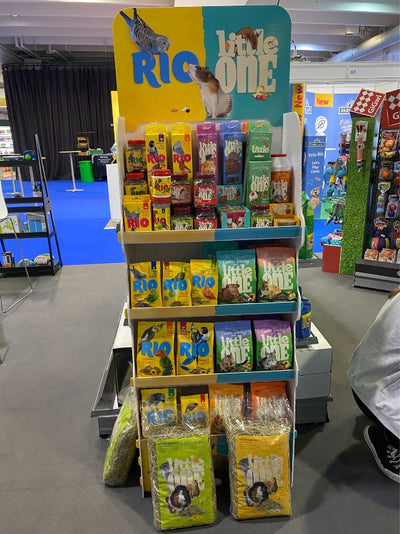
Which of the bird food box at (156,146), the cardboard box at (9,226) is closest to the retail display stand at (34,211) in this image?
the cardboard box at (9,226)

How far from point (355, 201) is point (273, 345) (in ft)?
11.2

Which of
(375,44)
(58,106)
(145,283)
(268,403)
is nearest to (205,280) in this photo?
(145,283)

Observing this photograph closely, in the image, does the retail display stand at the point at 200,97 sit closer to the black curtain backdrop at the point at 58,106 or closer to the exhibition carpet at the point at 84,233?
the exhibition carpet at the point at 84,233

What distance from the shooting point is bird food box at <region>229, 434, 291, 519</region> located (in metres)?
1.81

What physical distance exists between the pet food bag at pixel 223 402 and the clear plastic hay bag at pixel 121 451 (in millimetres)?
388

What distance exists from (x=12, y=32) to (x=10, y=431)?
1034cm

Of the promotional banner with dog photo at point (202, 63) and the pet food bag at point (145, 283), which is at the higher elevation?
the promotional banner with dog photo at point (202, 63)

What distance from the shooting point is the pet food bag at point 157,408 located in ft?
6.31

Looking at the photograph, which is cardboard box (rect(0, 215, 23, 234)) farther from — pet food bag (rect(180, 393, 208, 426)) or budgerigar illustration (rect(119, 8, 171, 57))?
pet food bag (rect(180, 393, 208, 426))

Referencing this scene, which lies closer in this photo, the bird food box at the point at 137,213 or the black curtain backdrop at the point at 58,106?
the bird food box at the point at 137,213

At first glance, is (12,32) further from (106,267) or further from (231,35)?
(231,35)

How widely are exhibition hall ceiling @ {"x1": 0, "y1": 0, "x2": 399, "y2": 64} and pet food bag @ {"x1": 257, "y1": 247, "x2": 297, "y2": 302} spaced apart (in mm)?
4407

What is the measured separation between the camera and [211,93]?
1.90 m

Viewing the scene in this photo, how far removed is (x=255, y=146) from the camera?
69.1 inches
